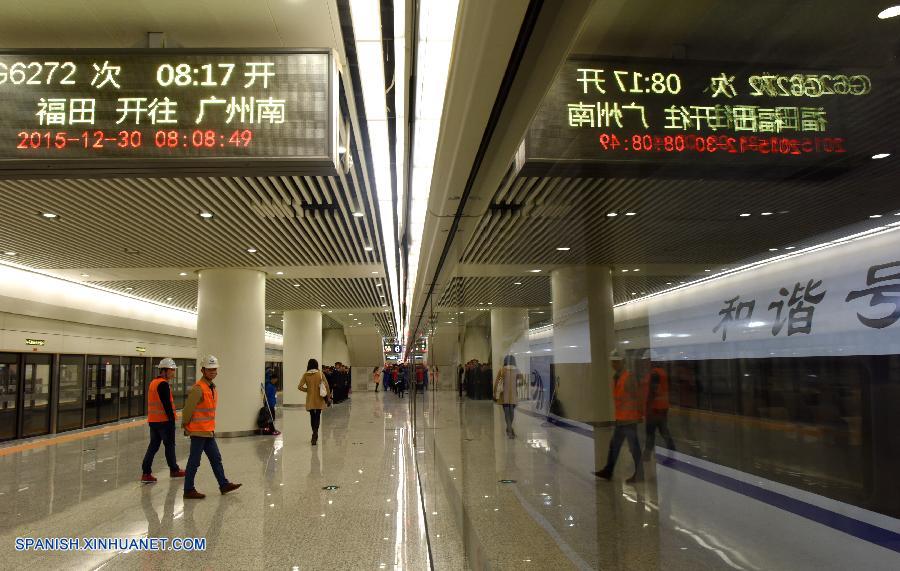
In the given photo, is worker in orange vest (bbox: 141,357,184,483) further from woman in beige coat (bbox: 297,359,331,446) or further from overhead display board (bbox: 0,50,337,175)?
overhead display board (bbox: 0,50,337,175)

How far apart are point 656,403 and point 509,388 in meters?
2.04

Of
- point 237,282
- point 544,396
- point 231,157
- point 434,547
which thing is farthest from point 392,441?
point 544,396

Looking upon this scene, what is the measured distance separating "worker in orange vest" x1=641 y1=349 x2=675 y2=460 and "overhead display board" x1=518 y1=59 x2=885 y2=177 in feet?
1.06

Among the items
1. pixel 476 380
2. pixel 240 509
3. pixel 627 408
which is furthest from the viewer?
pixel 240 509

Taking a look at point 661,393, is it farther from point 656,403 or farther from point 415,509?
point 415,509


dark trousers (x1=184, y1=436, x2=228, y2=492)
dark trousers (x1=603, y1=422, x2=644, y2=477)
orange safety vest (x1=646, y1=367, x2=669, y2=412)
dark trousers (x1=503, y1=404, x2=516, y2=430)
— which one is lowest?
dark trousers (x1=184, y1=436, x2=228, y2=492)

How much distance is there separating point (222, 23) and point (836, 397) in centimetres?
560

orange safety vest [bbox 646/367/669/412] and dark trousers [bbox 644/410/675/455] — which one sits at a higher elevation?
orange safety vest [bbox 646/367/669/412]

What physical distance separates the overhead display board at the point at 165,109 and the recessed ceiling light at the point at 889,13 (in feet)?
13.7

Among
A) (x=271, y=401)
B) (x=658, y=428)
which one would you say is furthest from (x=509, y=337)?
(x=271, y=401)

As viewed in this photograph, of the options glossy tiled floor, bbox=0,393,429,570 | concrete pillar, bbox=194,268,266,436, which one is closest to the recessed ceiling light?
glossy tiled floor, bbox=0,393,429,570

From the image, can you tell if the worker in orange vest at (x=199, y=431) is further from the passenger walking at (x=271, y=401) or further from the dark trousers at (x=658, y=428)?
the dark trousers at (x=658, y=428)

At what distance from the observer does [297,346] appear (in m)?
23.6

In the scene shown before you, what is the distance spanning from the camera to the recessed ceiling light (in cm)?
53
